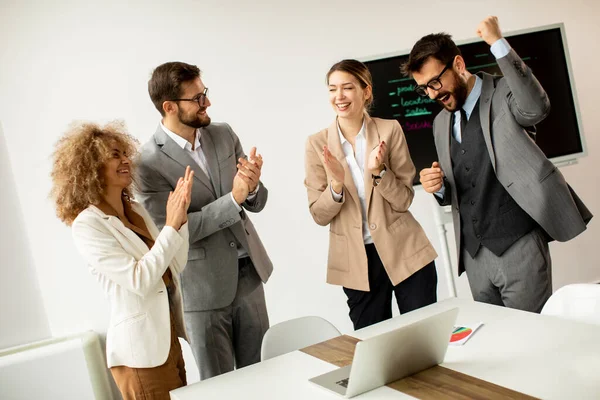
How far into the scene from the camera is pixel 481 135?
2.94m

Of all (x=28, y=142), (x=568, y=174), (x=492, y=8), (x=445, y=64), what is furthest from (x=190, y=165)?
(x=568, y=174)

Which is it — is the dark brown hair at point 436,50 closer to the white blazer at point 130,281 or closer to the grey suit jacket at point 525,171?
the grey suit jacket at point 525,171

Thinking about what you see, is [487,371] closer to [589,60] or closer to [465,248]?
[465,248]

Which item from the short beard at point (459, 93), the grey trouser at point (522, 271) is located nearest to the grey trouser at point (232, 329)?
the grey trouser at point (522, 271)

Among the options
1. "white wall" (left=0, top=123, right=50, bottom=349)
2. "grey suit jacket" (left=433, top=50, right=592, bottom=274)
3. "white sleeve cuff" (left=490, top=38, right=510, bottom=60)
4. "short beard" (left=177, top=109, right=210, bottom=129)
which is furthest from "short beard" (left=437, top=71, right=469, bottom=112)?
"white wall" (left=0, top=123, right=50, bottom=349)

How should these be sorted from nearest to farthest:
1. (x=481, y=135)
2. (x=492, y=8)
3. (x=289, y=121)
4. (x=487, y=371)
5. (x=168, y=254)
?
(x=487, y=371), (x=168, y=254), (x=481, y=135), (x=289, y=121), (x=492, y=8)

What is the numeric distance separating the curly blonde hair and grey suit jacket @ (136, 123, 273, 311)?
11.6 inches

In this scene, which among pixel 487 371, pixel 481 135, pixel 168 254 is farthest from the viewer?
pixel 481 135

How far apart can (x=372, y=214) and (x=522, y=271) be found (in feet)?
2.37

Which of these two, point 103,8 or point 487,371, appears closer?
point 487,371

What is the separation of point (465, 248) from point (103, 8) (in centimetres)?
266

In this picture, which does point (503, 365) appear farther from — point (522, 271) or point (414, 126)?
point (414, 126)

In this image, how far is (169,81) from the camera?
9.69ft

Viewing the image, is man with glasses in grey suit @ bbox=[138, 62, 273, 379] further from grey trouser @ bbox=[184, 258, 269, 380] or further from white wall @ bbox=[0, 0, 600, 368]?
white wall @ bbox=[0, 0, 600, 368]
